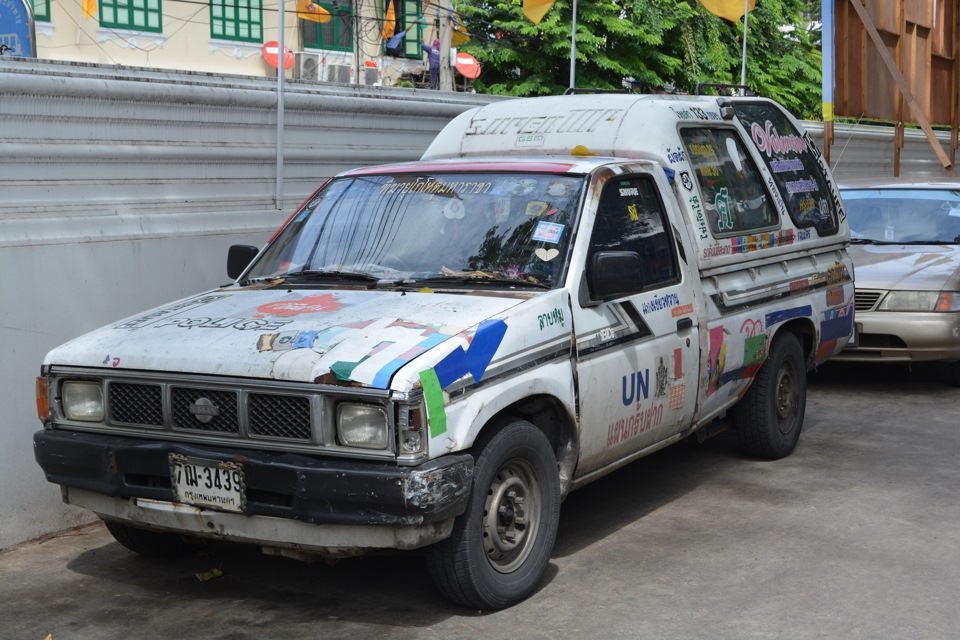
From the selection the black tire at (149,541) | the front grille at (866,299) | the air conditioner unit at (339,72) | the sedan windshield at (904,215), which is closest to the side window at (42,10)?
the air conditioner unit at (339,72)

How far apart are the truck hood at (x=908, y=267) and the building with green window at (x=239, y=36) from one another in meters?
10.9

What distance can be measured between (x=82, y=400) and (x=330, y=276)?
1249mm

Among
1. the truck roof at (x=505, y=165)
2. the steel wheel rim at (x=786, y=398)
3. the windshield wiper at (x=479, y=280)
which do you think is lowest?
the steel wheel rim at (x=786, y=398)

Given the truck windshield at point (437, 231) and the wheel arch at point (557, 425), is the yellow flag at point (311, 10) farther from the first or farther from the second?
the wheel arch at point (557, 425)

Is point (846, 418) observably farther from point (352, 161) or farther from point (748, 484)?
point (352, 161)

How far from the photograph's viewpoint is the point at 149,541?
18.0 feet

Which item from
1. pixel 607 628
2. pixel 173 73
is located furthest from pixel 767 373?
pixel 173 73

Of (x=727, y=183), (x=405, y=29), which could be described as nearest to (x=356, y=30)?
(x=405, y=29)

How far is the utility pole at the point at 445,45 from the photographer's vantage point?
882 inches

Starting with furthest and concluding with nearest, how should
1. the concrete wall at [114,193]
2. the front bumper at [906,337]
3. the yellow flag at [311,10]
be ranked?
the yellow flag at [311,10] < the front bumper at [906,337] < the concrete wall at [114,193]

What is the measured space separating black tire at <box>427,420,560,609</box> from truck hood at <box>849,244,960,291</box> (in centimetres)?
526

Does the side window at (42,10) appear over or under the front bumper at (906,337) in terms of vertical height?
over

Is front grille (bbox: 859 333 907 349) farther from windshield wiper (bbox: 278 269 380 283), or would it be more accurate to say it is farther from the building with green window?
the building with green window

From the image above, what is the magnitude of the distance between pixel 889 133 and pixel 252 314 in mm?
14715
